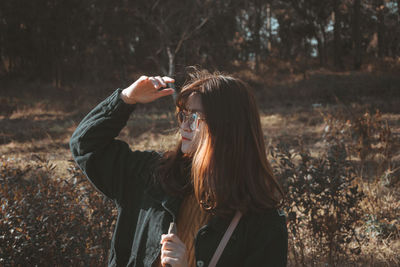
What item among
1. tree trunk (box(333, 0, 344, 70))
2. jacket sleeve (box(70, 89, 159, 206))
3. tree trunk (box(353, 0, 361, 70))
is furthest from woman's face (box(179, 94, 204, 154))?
tree trunk (box(333, 0, 344, 70))

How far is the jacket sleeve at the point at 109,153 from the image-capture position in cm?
176

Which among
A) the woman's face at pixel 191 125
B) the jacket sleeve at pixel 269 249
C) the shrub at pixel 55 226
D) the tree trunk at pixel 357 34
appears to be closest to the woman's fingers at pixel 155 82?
the woman's face at pixel 191 125

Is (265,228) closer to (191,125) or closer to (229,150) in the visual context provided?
(229,150)

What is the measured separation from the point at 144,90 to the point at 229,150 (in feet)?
1.39

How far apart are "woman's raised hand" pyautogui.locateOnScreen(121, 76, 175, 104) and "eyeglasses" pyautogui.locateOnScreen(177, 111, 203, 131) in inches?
4.4

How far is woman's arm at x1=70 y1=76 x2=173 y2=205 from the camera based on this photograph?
1756mm

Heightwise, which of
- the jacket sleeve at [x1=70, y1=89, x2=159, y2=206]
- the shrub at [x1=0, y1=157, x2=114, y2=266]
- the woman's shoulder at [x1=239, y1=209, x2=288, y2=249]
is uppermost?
the jacket sleeve at [x1=70, y1=89, x2=159, y2=206]

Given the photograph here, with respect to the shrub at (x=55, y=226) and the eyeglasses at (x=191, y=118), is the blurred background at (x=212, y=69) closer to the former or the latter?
the shrub at (x=55, y=226)

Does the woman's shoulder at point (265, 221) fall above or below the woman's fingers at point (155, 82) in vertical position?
below

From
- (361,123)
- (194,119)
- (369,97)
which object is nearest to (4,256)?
(194,119)

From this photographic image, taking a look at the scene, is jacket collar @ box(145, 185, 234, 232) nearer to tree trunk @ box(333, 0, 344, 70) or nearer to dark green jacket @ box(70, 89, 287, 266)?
dark green jacket @ box(70, 89, 287, 266)

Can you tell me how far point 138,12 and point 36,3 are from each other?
5.50 m

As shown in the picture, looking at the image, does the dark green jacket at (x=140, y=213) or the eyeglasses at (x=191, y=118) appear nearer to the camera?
the dark green jacket at (x=140, y=213)

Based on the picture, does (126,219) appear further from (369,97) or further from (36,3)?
(36,3)
